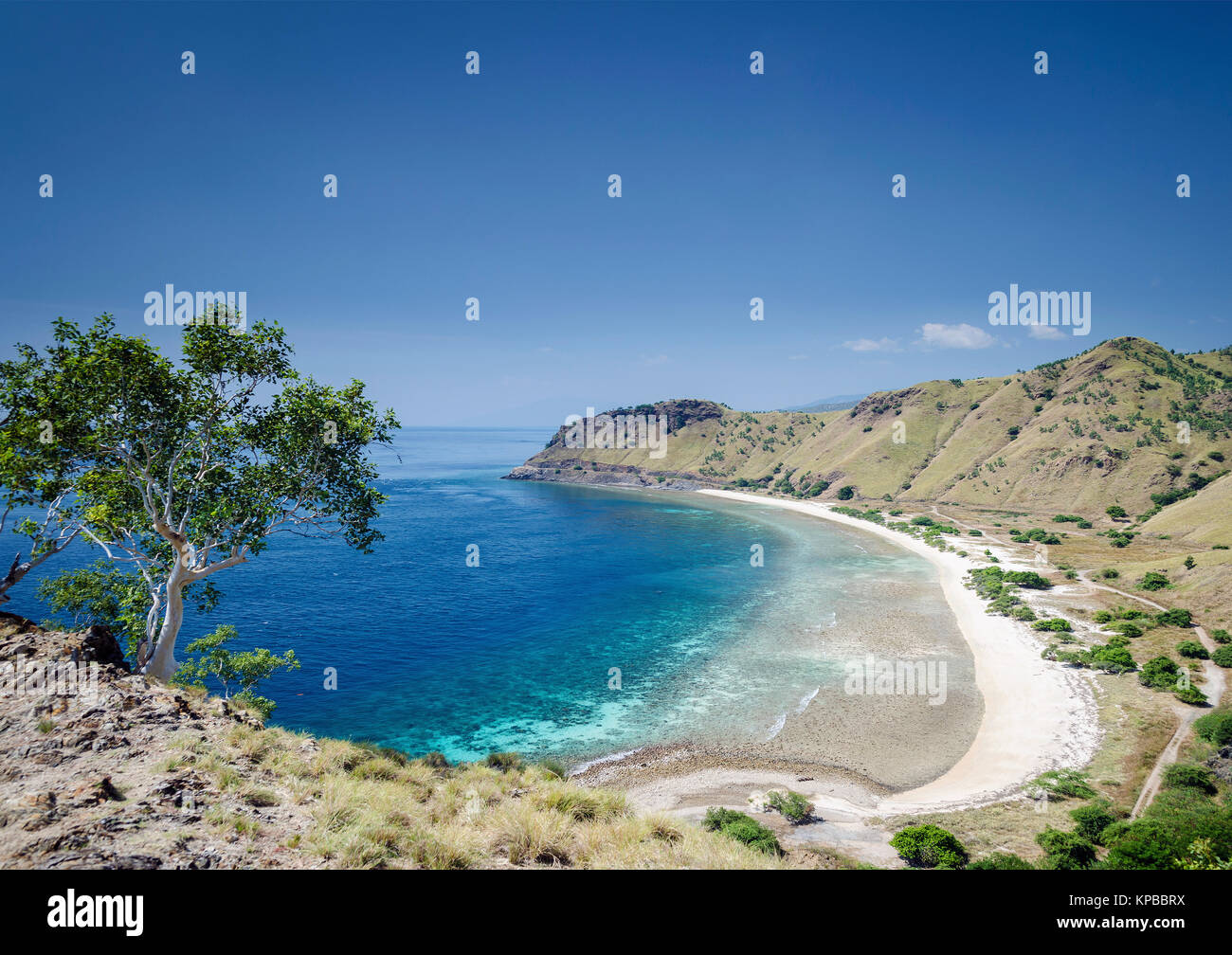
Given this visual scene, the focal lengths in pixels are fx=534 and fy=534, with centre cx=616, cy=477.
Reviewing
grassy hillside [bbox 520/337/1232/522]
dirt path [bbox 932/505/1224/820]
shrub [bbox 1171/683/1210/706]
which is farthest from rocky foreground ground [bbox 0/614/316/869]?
grassy hillside [bbox 520/337/1232/522]

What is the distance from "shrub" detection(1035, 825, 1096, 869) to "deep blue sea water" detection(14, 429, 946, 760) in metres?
15.2

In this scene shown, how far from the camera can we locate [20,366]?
49.0ft

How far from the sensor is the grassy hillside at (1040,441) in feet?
307

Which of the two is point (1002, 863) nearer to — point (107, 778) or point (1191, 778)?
point (1191, 778)

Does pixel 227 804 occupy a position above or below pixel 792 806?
above

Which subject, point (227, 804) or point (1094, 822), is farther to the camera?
point (1094, 822)

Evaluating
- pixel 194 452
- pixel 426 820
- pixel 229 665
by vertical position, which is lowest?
pixel 229 665

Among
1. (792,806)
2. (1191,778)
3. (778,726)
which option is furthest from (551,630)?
(1191,778)

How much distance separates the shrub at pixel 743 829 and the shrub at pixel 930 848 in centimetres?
447

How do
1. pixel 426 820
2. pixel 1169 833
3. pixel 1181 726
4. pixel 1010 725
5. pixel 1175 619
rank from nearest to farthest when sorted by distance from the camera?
pixel 426 820 < pixel 1169 833 < pixel 1181 726 < pixel 1010 725 < pixel 1175 619

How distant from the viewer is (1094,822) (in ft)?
66.8

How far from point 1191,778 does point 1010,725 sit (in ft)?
29.5

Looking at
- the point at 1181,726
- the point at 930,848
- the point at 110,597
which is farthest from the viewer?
the point at 1181,726
